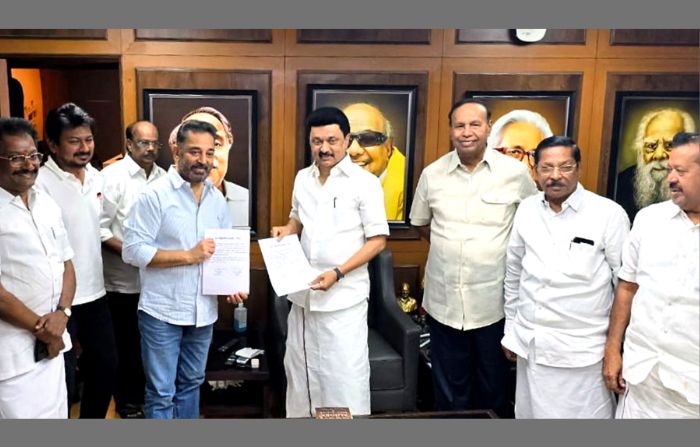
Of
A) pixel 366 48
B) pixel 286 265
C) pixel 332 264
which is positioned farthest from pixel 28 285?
pixel 366 48

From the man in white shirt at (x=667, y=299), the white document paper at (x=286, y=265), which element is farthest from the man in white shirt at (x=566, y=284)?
the white document paper at (x=286, y=265)

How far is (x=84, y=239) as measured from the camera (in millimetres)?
1581

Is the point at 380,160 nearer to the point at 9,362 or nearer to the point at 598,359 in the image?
the point at 598,359

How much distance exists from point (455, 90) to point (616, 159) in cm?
56

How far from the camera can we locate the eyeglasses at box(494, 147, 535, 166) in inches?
70.9

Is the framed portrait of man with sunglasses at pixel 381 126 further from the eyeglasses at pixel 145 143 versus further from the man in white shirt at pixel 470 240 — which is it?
the eyeglasses at pixel 145 143

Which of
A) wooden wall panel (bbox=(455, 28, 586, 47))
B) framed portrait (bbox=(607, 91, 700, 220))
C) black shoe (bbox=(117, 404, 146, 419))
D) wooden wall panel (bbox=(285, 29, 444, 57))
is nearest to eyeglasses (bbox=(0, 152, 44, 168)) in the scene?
wooden wall panel (bbox=(285, 29, 444, 57))

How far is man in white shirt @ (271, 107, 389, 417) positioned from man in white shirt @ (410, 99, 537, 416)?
0.65 feet

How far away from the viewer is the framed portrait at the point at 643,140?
164cm

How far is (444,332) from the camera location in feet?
6.03

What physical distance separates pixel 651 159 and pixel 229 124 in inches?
52.1

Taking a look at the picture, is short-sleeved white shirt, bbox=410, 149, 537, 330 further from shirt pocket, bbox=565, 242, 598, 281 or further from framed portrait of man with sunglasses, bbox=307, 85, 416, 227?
shirt pocket, bbox=565, 242, 598, 281

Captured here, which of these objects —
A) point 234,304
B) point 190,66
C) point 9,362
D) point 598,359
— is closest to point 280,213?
point 234,304

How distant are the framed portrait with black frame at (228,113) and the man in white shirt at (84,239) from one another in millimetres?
205
